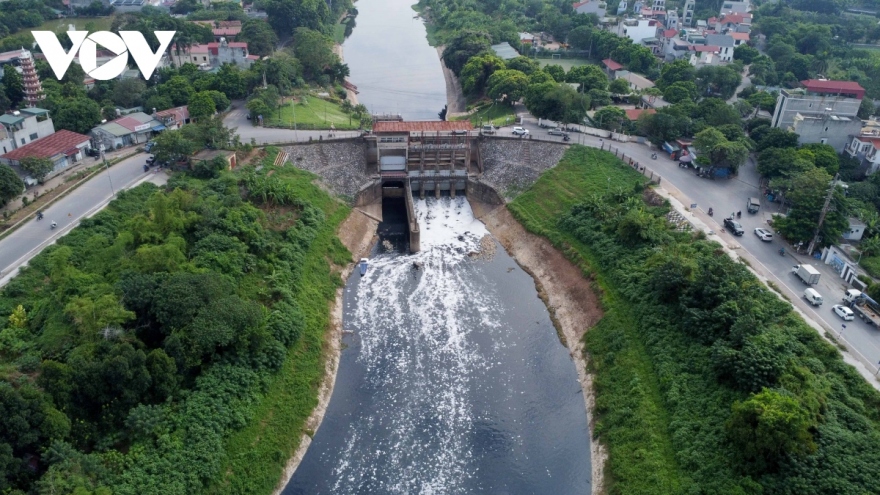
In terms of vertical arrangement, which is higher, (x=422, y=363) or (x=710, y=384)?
(x=710, y=384)

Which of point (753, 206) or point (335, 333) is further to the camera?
point (753, 206)

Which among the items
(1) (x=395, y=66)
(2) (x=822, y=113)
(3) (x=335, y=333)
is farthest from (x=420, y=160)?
(1) (x=395, y=66)

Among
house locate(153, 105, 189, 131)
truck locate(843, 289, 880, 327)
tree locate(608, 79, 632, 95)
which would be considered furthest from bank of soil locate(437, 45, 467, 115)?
truck locate(843, 289, 880, 327)

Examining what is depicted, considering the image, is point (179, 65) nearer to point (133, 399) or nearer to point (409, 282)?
point (409, 282)

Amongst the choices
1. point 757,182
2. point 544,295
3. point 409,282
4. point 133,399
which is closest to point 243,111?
point 409,282

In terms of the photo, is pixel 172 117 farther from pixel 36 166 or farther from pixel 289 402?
pixel 289 402

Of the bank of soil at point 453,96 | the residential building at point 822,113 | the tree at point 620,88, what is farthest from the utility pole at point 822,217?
the bank of soil at point 453,96

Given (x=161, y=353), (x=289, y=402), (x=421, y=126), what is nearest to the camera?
(x=161, y=353)
